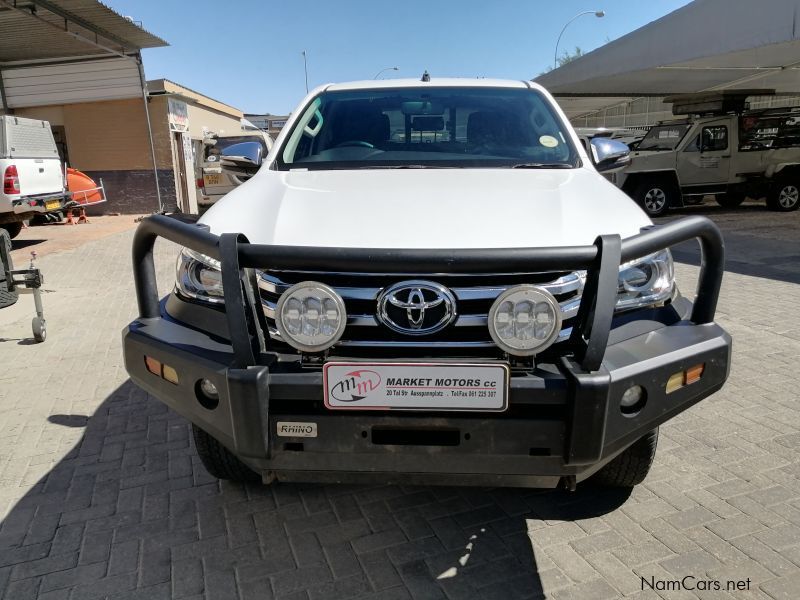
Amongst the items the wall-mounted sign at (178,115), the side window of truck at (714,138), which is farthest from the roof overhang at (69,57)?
the side window of truck at (714,138)

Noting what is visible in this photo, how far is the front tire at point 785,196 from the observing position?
46.0ft

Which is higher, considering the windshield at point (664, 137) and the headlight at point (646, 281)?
the windshield at point (664, 137)

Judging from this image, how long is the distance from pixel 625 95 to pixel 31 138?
1667 cm

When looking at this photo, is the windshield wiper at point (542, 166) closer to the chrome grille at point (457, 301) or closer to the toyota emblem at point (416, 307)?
the chrome grille at point (457, 301)

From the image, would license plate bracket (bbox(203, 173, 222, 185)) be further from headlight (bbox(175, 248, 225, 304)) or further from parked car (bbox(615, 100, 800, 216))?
headlight (bbox(175, 248, 225, 304))

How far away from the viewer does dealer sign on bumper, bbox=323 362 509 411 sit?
194 centimetres

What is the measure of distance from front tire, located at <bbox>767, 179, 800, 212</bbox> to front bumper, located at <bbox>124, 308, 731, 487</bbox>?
1435cm

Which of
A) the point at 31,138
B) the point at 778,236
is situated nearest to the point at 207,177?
the point at 31,138

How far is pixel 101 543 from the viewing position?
8.75 feet

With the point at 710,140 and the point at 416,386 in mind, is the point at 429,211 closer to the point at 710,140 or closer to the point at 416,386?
the point at 416,386

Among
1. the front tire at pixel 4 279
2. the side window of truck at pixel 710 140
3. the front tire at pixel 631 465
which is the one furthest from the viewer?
the side window of truck at pixel 710 140

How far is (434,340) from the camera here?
6.74 feet

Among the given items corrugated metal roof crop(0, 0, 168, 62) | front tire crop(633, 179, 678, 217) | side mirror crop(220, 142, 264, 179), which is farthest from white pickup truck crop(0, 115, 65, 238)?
front tire crop(633, 179, 678, 217)

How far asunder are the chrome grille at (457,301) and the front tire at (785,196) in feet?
47.9
